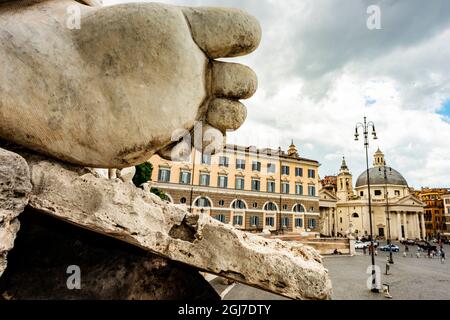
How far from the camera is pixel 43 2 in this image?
2178mm

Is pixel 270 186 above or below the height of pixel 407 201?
below

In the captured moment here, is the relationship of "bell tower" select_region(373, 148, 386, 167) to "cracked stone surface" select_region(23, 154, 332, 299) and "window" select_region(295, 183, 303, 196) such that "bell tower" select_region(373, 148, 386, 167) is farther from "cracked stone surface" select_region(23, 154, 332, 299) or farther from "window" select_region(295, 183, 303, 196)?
"cracked stone surface" select_region(23, 154, 332, 299)

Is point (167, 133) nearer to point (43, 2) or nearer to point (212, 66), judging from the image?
point (212, 66)

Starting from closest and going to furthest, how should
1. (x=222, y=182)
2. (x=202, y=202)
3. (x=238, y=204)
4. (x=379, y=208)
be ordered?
(x=202, y=202)
(x=222, y=182)
(x=238, y=204)
(x=379, y=208)

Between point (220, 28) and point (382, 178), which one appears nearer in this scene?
point (220, 28)

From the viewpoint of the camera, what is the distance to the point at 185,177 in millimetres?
29484

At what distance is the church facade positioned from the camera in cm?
5412

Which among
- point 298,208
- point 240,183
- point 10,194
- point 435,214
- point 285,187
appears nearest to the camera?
point 10,194

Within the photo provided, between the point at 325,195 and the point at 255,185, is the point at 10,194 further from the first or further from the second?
the point at 325,195

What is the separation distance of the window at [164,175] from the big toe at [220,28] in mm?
27203

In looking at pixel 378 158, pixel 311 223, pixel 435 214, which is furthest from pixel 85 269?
pixel 435 214

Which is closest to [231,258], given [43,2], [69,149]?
[69,149]

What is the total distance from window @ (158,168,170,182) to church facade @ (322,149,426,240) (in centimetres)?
3159

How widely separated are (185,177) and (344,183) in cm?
4325
